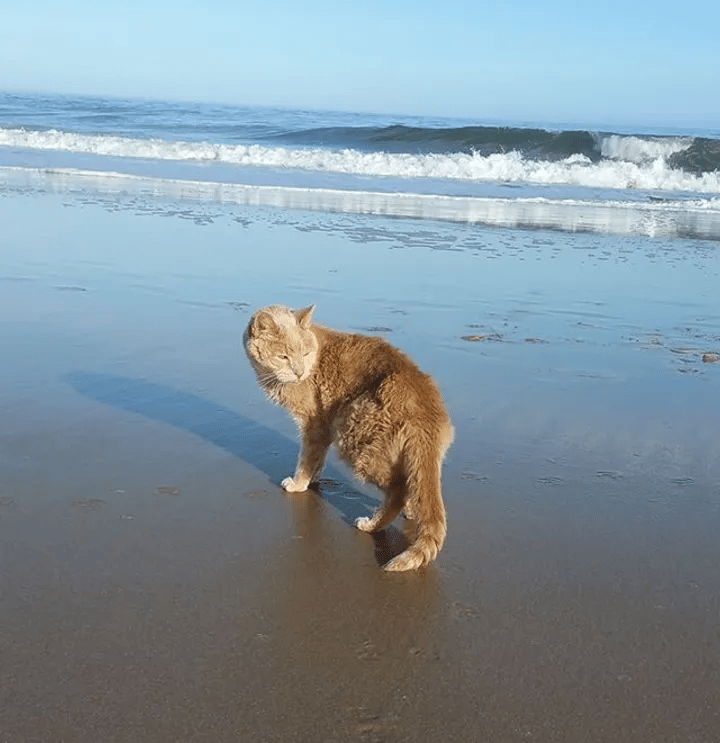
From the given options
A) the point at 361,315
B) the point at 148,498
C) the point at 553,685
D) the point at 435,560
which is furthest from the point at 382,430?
the point at 361,315

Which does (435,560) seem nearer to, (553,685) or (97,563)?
(553,685)

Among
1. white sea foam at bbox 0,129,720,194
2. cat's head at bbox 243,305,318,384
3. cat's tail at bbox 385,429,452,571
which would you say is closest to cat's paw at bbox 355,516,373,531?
cat's tail at bbox 385,429,452,571

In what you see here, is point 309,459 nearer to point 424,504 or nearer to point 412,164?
point 424,504

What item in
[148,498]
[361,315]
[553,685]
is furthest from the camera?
[361,315]

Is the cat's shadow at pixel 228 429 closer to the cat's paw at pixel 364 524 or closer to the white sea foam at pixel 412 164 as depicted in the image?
the cat's paw at pixel 364 524

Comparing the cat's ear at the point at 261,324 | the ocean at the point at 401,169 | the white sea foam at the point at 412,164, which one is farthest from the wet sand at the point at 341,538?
the white sea foam at the point at 412,164

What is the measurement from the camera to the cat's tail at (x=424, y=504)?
3328 millimetres

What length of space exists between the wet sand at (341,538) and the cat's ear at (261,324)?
689 millimetres

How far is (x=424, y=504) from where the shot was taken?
3.42 metres

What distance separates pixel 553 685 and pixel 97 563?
1666 mm

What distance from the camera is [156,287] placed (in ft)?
25.3

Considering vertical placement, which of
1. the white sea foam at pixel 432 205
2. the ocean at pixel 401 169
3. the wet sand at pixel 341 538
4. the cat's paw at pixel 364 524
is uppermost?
the ocean at pixel 401 169

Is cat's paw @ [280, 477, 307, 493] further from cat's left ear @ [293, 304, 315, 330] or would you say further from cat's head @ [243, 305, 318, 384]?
cat's left ear @ [293, 304, 315, 330]

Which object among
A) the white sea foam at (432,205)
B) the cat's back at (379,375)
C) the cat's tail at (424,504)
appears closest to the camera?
the cat's tail at (424,504)
